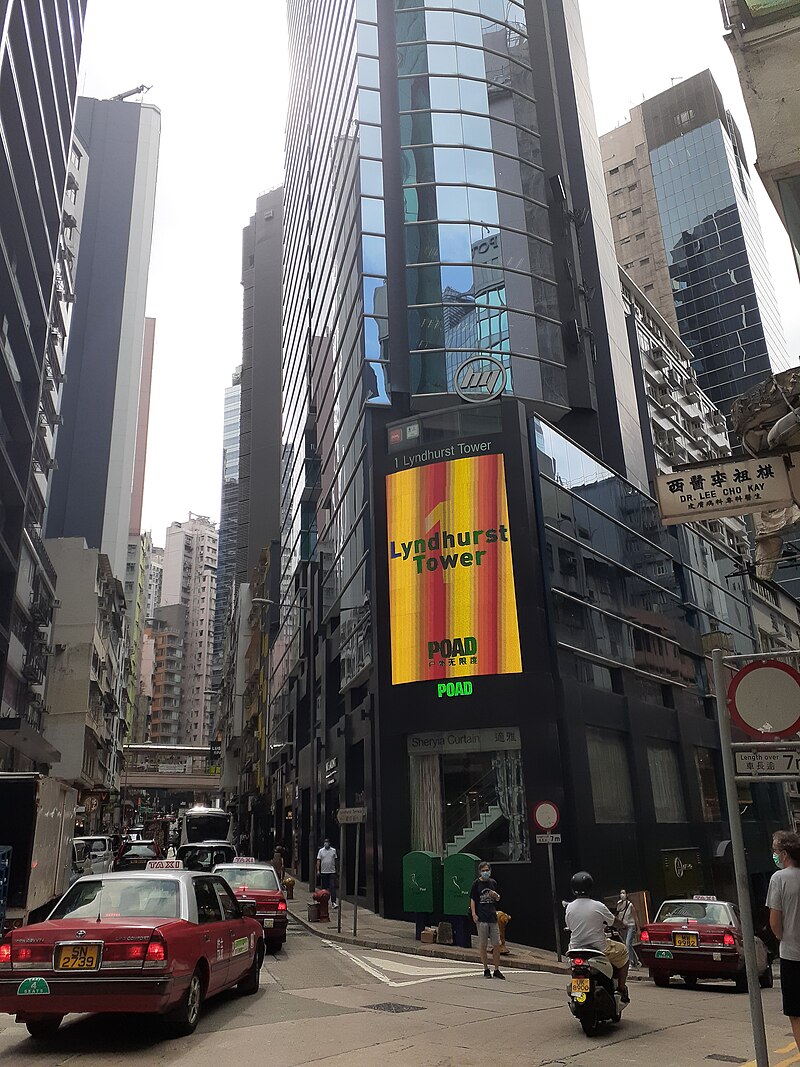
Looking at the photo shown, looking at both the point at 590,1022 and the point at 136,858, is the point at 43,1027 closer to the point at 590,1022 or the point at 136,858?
the point at 590,1022

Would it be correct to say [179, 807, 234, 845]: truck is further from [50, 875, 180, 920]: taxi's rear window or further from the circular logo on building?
[50, 875, 180, 920]: taxi's rear window

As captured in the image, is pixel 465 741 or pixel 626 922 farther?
pixel 465 741

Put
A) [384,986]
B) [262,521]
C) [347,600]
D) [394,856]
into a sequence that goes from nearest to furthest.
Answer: [384,986] → [394,856] → [347,600] → [262,521]

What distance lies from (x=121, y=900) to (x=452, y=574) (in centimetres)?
1646

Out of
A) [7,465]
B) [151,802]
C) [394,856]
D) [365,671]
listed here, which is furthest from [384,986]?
[151,802]

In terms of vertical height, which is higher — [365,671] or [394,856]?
[365,671]

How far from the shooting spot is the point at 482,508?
24234mm

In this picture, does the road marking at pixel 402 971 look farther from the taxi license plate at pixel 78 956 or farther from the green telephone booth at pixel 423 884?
the taxi license plate at pixel 78 956

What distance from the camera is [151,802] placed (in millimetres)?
161750

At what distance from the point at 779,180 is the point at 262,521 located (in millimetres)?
84041

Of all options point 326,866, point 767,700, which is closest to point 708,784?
point 326,866

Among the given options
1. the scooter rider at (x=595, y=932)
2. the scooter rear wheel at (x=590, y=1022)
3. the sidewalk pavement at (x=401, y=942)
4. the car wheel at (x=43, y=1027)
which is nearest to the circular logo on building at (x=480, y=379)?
the sidewalk pavement at (x=401, y=942)

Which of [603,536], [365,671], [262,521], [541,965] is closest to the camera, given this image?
[541,965]

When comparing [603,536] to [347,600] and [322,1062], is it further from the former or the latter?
[322,1062]
